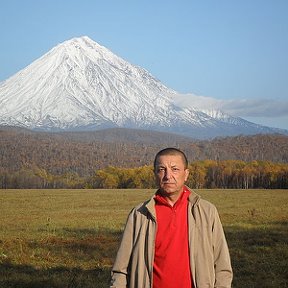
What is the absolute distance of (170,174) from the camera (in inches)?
151

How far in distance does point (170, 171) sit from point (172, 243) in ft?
1.77

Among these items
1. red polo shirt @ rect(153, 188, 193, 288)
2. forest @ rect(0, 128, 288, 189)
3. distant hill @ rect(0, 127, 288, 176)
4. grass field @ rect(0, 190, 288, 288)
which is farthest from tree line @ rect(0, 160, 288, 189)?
red polo shirt @ rect(153, 188, 193, 288)

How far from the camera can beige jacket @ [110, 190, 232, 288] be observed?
3693 mm

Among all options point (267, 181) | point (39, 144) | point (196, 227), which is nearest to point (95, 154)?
point (39, 144)

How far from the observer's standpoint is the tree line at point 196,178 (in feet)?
252

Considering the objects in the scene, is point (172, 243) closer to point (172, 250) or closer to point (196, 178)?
point (172, 250)

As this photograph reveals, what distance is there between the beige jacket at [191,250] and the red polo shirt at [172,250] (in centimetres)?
4

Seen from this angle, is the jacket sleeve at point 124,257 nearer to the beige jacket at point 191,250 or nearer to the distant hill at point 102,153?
the beige jacket at point 191,250

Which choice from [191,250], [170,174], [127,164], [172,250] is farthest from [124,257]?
[127,164]

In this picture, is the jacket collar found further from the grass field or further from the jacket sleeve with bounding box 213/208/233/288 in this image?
the grass field

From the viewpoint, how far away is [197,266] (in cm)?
369

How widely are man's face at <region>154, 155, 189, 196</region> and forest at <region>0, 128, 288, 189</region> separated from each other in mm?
71994

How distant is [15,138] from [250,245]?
153684mm

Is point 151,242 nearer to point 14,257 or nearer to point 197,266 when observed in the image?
point 197,266
